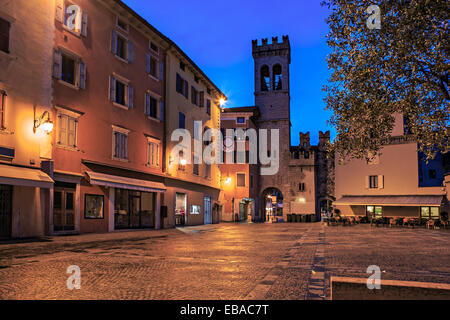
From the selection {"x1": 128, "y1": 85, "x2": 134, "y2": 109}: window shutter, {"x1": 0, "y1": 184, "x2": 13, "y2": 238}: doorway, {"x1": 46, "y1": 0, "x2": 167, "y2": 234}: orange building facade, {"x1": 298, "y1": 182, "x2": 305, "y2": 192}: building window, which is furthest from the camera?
{"x1": 298, "y1": 182, "x2": 305, "y2": 192}: building window

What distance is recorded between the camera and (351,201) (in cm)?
3797

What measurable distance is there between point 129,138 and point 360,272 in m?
16.9

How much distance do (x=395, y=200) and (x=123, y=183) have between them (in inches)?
1037

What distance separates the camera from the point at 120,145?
2138 cm

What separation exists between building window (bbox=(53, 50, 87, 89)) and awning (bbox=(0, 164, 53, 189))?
4.61 meters

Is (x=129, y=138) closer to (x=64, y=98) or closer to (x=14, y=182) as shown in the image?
(x=64, y=98)

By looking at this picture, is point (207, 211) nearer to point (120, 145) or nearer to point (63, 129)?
point (120, 145)

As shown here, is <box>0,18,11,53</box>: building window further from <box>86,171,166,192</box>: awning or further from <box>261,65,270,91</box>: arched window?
<box>261,65,270,91</box>: arched window

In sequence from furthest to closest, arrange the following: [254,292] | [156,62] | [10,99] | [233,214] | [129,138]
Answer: [233,214] < [156,62] < [129,138] < [10,99] < [254,292]

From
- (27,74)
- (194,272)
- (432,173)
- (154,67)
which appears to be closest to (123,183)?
(27,74)

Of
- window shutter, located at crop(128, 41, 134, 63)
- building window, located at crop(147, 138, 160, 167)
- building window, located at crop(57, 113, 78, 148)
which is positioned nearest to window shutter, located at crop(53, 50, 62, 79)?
building window, located at crop(57, 113, 78, 148)

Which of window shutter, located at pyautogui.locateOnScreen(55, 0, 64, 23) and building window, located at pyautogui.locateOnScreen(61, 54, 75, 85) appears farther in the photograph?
building window, located at pyautogui.locateOnScreen(61, 54, 75, 85)

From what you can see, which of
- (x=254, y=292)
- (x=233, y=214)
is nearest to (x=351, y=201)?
(x=233, y=214)

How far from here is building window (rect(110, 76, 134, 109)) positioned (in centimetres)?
2089
